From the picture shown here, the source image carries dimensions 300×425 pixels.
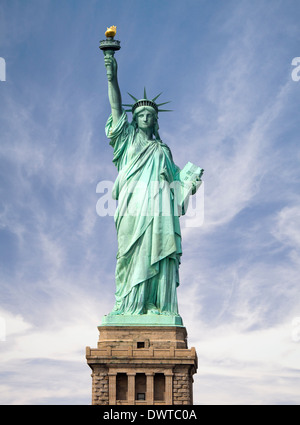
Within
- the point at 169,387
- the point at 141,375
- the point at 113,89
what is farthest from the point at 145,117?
the point at 169,387

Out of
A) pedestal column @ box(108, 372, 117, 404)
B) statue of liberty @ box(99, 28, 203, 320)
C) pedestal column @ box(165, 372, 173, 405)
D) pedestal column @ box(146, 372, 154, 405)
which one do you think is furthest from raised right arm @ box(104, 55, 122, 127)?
pedestal column @ box(165, 372, 173, 405)

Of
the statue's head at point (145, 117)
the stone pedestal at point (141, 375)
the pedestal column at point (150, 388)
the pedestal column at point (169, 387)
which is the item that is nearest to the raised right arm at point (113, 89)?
the statue's head at point (145, 117)

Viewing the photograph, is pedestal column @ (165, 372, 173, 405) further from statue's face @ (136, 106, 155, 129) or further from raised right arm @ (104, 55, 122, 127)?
raised right arm @ (104, 55, 122, 127)

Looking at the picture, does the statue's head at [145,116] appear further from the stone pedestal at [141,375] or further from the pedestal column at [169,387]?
the pedestal column at [169,387]

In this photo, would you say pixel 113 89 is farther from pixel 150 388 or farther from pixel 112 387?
pixel 150 388
